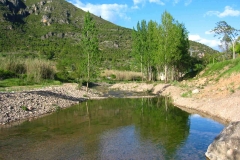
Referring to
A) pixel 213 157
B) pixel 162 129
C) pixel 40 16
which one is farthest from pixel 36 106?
pixel 40 16

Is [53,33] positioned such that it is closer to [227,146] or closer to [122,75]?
[122,75]

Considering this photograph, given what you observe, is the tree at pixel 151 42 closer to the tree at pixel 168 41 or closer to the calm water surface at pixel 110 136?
the tree at pixel 168 41

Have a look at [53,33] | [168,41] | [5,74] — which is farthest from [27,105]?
[53,33]

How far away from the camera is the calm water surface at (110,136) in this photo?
11133 millimetres

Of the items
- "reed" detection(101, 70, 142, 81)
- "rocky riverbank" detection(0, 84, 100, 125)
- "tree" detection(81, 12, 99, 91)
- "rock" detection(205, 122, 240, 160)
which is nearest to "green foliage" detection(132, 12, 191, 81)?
"reed" detection(101, 70, 142, 81)

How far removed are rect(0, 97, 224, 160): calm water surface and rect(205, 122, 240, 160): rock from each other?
86 centimetres

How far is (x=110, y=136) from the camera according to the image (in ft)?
46.1

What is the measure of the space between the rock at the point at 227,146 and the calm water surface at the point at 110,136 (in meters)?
0.86

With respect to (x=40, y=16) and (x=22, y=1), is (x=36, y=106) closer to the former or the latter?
(x=40, y=16)

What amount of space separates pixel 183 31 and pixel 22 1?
93562 millimetres

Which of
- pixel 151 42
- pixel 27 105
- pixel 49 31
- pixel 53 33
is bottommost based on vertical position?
pixel 27 105

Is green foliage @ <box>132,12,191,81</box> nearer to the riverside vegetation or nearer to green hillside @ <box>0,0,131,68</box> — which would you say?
the riverside vegetation

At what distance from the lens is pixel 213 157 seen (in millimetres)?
9867

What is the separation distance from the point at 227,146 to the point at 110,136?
6669mm
